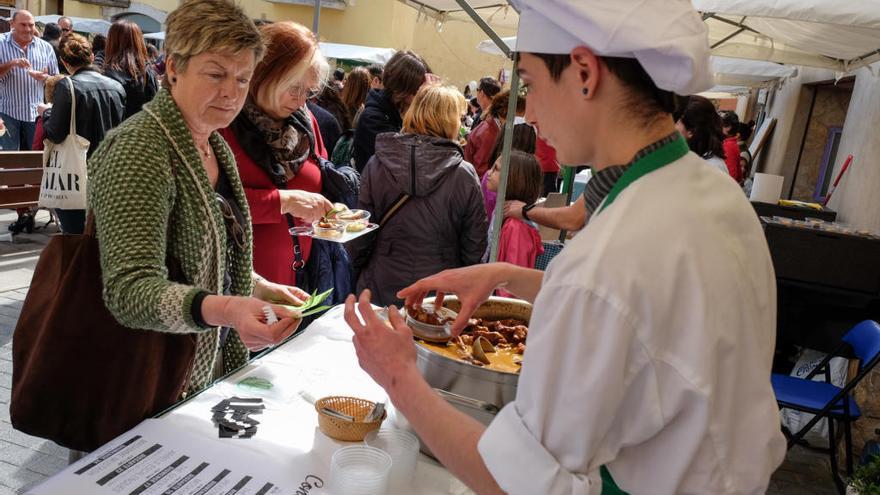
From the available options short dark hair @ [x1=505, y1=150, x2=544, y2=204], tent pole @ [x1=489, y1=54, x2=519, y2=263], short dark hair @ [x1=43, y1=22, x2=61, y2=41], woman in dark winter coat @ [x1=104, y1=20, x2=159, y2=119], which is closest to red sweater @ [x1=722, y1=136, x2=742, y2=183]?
short dark hair @ [x1=505, y1=150, x2=544, y2=204]

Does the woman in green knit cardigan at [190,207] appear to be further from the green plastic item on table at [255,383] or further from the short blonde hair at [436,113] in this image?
the short blonde hair at [436,113]

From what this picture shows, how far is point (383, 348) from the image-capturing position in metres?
1.11

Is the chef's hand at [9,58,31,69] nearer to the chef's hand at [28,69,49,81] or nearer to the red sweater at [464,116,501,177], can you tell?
the chef's hand at [28,69,49,81]

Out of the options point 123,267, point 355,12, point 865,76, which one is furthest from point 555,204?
point 355,12

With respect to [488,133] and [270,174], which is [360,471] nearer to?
[270,174]

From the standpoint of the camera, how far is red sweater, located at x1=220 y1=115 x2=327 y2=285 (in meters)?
2.35

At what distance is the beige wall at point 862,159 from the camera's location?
4766 millimetres

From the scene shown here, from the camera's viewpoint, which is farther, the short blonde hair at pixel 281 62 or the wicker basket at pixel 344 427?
the short blonde hair at pixel 281 62

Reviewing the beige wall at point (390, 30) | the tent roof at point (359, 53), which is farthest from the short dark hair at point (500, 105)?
the beige wall at point (390, 30)

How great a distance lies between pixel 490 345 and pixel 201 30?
1.03 m

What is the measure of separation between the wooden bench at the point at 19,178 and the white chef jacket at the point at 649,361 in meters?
5.43

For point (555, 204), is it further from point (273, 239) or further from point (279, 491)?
point (279, 491)

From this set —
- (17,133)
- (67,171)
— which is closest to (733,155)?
(67,171)

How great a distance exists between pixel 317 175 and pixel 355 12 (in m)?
18.4
